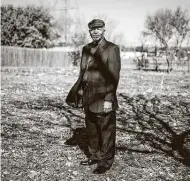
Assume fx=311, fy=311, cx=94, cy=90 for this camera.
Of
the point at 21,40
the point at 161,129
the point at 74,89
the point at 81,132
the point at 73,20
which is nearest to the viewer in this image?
the point at 74,89

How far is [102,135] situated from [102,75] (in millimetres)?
863

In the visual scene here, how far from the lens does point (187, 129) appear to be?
7.21 meters

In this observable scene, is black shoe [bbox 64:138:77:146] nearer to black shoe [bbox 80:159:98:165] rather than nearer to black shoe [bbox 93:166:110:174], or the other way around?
black shoe [bbox 80:159:98:165]

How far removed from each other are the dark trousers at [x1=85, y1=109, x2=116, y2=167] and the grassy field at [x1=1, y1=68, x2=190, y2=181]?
234 mm

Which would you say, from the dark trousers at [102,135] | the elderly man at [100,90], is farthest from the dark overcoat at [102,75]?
the dark trousers at [102,135]

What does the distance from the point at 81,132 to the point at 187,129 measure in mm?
2489

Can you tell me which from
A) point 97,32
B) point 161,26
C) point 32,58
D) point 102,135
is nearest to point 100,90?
point 102,135

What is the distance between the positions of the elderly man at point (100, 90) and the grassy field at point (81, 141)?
0.41 metres

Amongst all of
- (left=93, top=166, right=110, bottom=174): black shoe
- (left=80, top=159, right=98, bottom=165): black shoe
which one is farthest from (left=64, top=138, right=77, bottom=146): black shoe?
(left=93, top=166, right=110, bottom=174): black shoe

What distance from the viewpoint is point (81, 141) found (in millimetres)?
6066

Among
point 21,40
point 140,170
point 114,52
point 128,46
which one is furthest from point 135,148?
point 128,46

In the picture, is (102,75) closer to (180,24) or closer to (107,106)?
(107,106)

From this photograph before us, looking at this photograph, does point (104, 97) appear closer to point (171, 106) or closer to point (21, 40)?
point (171, 106)

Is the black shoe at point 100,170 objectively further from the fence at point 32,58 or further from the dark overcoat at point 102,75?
the fence at point 32,58
